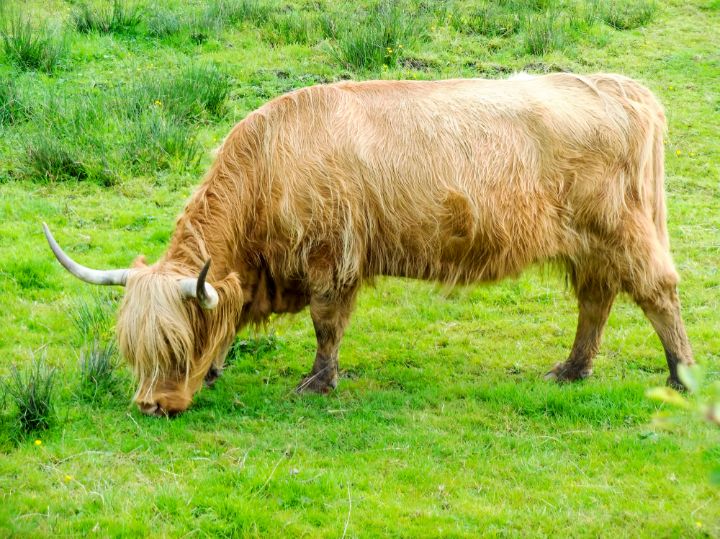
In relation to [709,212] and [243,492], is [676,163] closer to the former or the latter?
[709,212]

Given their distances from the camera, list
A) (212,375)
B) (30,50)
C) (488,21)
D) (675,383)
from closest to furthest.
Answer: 1. (675,383)
2. (212,375)
3. (30,50)
4. (488,21)

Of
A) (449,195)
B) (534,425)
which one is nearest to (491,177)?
(449,195)

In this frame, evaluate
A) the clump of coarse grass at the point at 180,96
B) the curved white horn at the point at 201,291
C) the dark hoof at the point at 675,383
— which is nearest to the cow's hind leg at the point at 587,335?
the dark hoof at the point at 675,383

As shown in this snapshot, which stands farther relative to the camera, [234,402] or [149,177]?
[149,177]

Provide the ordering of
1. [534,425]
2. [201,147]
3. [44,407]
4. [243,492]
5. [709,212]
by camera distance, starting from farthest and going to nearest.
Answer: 1. [201,147]
2. [709,212]
3. [534,425]
4. [44,407]
5. [243,492]

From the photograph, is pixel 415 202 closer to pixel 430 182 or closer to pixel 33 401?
pixel 430 182

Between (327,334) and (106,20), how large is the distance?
7.63 meters

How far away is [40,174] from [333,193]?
4112 mm

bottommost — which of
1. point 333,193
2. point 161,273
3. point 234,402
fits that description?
point 234,402

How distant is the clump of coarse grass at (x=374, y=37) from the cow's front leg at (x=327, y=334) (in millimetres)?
5480

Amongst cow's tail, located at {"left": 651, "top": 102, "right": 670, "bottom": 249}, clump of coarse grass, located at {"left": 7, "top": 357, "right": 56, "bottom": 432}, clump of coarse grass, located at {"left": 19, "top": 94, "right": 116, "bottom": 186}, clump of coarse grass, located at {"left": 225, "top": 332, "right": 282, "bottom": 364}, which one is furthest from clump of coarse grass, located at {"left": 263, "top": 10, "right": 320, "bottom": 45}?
clump of coarse grass, located at {"left": 7, "top": 357, "right": 56, "bottom": 432}

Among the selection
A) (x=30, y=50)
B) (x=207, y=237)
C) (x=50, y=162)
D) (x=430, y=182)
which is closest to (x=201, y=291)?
(x=207, y=237)

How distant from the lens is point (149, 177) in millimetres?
8250

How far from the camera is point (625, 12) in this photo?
12.1 meters
